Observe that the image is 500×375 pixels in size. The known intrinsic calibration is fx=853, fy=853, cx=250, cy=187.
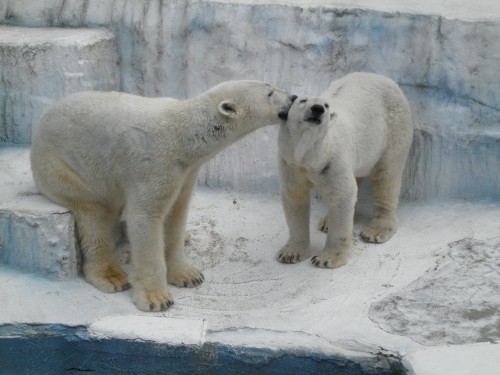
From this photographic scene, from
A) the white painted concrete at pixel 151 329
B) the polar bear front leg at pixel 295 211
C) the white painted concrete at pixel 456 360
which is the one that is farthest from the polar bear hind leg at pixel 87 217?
the white painted concrete at pixel 456 360

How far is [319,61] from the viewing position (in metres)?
5.95

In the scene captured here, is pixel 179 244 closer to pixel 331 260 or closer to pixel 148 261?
pixel 148 261

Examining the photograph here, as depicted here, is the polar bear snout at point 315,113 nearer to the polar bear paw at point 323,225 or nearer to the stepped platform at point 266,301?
the stepped platform at point 266,301

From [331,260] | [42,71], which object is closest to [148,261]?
[331,260]

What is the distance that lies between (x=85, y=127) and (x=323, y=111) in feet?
4.38

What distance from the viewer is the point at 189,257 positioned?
5.43 metres

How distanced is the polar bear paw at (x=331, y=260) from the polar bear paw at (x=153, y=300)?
0.99 metres

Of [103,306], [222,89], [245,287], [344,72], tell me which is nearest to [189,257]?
[245,287]

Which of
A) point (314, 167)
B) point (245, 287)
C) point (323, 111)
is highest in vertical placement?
point (323, 111)

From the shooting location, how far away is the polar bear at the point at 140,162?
457 cm

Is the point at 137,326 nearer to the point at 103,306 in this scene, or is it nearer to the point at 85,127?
the point at 103,306

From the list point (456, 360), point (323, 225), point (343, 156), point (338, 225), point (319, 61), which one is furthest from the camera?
point (319, 61)

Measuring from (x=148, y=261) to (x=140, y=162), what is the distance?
0.55 meters

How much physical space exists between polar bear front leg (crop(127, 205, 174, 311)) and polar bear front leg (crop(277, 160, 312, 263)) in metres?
0.90
